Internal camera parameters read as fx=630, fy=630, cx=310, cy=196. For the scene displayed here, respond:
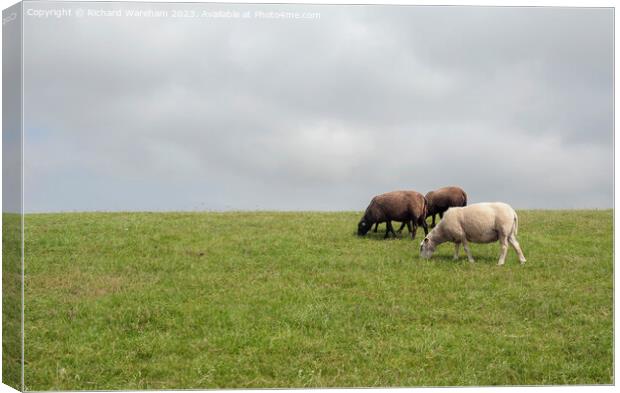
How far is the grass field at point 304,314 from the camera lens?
10.4 metres

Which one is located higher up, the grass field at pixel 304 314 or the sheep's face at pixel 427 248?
the sheep's face at pixel 427 248

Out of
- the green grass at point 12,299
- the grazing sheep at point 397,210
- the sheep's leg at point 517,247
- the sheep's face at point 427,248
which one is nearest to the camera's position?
the green grass at point 12,299

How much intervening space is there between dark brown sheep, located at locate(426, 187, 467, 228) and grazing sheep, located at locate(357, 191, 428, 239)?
9.25 ft

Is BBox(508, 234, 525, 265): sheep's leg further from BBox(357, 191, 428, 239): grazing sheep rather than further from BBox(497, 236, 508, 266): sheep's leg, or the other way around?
BBox(357, 191, 428, 239): grazing sheep

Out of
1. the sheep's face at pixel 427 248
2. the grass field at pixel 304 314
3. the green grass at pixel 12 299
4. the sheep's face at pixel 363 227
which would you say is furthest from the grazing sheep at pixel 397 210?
the green grass at pixel 12 299

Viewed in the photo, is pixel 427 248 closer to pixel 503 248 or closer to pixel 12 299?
pixel 503 248

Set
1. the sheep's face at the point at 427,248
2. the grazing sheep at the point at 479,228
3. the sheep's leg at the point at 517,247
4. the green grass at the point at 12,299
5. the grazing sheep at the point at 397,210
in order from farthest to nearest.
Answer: the grazing sheep at the point at 397,210 < the sheep's face at the point at 427,248 < the grazing sheep at the point at 479,228 < the sheep's leg at the point at 517,247 < the green grass at the point at 12,299

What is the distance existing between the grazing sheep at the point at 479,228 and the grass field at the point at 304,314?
60cm

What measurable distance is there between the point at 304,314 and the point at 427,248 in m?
7.41

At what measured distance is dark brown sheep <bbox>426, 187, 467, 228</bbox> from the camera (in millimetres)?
25547

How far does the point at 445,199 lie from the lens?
2558 centimetres

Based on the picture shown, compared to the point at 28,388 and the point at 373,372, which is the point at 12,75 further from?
the point at 373,372

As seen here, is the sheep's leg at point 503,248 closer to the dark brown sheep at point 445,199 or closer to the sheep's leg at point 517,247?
the sheep's leg at point 517,247

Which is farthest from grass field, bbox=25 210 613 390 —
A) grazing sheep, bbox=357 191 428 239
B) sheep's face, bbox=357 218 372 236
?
grazing sheep, bbox=357 191 428 239
